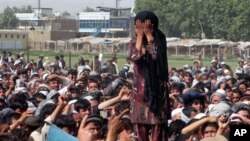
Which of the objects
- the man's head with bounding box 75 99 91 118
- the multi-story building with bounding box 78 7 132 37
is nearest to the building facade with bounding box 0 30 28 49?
the multi-story building with bounding box 78 7 132 37

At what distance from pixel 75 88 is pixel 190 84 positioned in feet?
16.1

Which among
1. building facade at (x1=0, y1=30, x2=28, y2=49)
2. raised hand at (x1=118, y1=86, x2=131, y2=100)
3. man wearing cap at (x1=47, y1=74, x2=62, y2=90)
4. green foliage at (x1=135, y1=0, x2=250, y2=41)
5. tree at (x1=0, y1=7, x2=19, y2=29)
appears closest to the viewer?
raised hand at (x1=118, y1=86, x2=131, y2=100)

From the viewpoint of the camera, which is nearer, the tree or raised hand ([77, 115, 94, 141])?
raised hand ([77, 115, 94, 141])

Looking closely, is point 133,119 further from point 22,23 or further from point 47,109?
point 22,23

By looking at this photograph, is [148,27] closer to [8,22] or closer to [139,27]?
[139,27]

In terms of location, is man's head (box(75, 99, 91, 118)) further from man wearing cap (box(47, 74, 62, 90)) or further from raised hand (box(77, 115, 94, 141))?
man wearing cap (box(47, 74, 62, 90))

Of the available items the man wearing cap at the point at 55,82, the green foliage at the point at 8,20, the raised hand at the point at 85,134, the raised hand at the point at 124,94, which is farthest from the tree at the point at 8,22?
the raised hand at the point at 85,134

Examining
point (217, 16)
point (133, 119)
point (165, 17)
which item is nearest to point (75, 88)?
point (133, 119)

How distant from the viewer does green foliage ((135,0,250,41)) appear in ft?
242

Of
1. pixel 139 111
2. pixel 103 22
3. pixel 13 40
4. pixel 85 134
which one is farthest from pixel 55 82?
pixel 103 22

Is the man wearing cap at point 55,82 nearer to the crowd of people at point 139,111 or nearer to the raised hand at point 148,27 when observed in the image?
the crowd of people at point 139,111

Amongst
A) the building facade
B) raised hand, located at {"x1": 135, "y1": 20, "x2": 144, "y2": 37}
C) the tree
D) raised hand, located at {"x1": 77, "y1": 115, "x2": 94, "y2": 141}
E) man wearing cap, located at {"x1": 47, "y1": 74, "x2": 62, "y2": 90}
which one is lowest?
the tree

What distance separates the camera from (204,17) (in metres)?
78.2

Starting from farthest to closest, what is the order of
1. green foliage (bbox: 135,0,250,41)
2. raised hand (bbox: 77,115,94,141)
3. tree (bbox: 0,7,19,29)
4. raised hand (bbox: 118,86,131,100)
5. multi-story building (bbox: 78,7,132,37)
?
tree (bbox: 0,7,19,29) < multi-story building (bbox: 78,7,132,37) < green foliage (bbox: 135,0,250,41) < raised hand (bbox: 118,86,131,100) < raised hand (bbox: 77,115,94,141)
